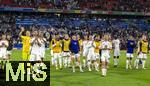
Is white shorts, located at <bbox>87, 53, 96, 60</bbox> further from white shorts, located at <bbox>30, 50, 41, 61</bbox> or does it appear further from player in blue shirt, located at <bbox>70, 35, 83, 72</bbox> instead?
white shorts, located at <bbox>30, 50, 41, 61</bbox>

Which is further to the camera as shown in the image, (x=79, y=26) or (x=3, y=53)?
(x=79, y=26)

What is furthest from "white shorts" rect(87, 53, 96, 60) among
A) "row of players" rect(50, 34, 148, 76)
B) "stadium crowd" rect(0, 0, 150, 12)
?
"stadium crowd" rect(0, 0, 150, 12)

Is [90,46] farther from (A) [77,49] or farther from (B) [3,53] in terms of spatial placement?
(B) [3,53]

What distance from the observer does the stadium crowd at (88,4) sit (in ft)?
223

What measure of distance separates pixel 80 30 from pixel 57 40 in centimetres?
3296

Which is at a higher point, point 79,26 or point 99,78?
point 99,78

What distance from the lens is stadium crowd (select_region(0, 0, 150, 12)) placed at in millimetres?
67875

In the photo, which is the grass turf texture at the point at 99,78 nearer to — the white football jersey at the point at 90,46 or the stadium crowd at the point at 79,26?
the white football jersey at the point at 90,46

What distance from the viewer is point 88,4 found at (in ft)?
234

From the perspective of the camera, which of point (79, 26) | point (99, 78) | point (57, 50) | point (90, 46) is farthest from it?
point (79, 26)

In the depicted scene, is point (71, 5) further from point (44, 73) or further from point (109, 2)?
point (44, 73)

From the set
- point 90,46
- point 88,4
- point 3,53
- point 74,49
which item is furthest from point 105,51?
point 88,4

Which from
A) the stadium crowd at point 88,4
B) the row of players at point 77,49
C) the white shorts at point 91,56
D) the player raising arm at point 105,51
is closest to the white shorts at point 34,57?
the row of players at point 77,49

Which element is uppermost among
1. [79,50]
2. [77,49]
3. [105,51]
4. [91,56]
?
[105,51]
